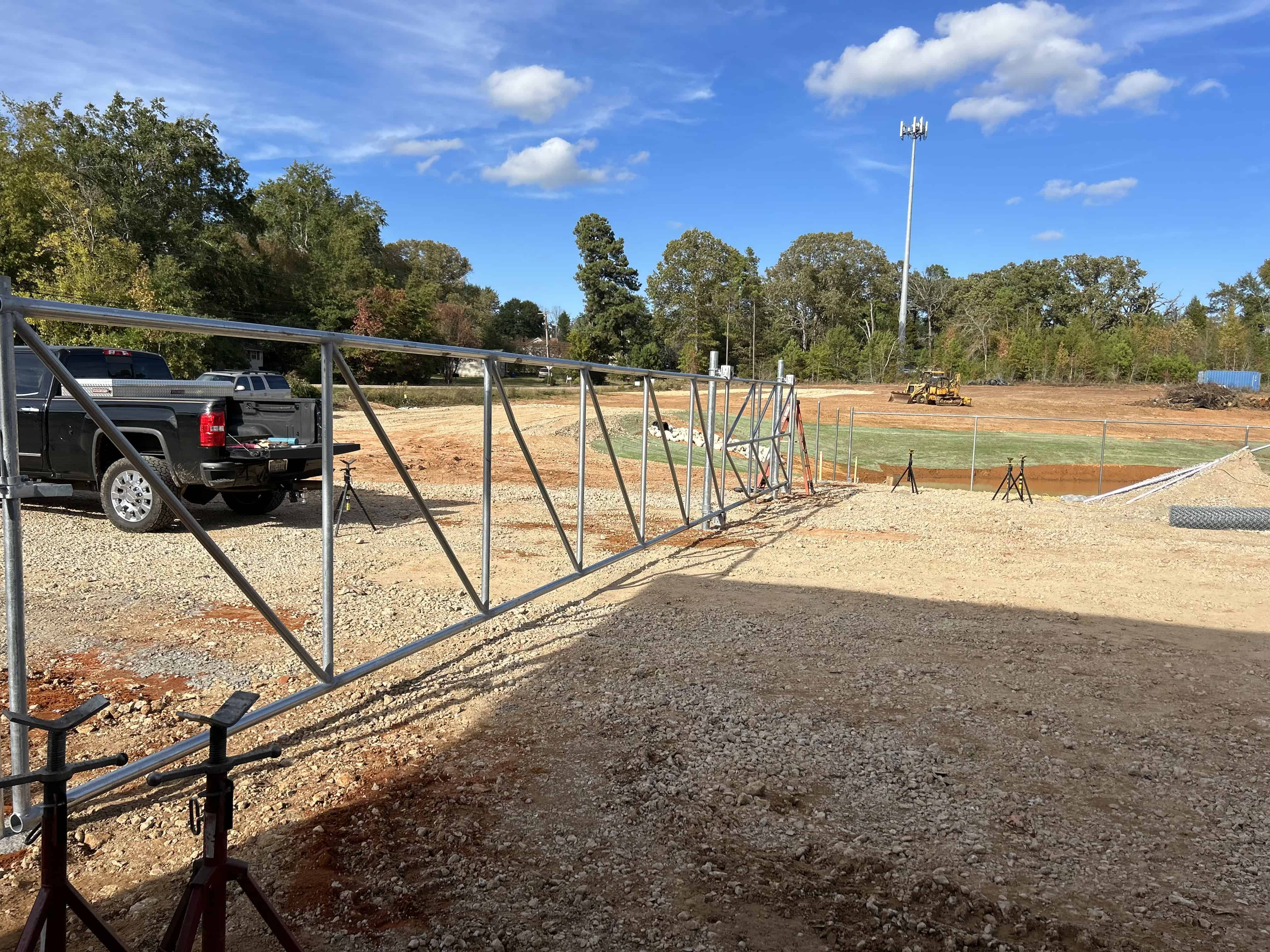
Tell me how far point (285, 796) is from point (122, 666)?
2230 millimetres

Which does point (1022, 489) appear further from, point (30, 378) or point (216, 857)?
point (216, 857)

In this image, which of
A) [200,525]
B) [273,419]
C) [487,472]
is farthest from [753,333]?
[200,525]

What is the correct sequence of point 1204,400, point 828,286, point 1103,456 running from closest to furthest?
point 1103,456 < point 1204,400 < point 828,286

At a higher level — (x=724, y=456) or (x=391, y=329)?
(x=391, y=329)

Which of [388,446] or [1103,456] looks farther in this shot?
[1103,456]

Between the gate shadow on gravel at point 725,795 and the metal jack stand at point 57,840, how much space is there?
0.83m

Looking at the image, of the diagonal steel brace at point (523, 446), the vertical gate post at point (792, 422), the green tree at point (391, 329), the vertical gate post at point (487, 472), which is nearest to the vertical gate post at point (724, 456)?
the vertical gate post at point (792, 422)

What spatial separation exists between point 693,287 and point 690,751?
7048 cm

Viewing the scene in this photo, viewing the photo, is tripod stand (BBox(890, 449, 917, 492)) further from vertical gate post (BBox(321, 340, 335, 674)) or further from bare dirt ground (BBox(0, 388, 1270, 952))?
vertical gate post (BBox(321, 340, 335, 674))

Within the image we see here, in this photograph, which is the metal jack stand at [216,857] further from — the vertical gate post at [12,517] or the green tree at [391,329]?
the green tree at [391,329]

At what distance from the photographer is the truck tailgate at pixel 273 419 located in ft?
27.3

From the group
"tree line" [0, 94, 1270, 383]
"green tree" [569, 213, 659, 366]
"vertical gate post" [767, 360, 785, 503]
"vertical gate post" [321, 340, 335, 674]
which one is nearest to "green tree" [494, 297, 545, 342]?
"tree line" [0, 94, 1270, 383]

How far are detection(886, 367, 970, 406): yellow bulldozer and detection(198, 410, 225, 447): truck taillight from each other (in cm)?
3874

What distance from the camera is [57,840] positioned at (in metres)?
1.91
